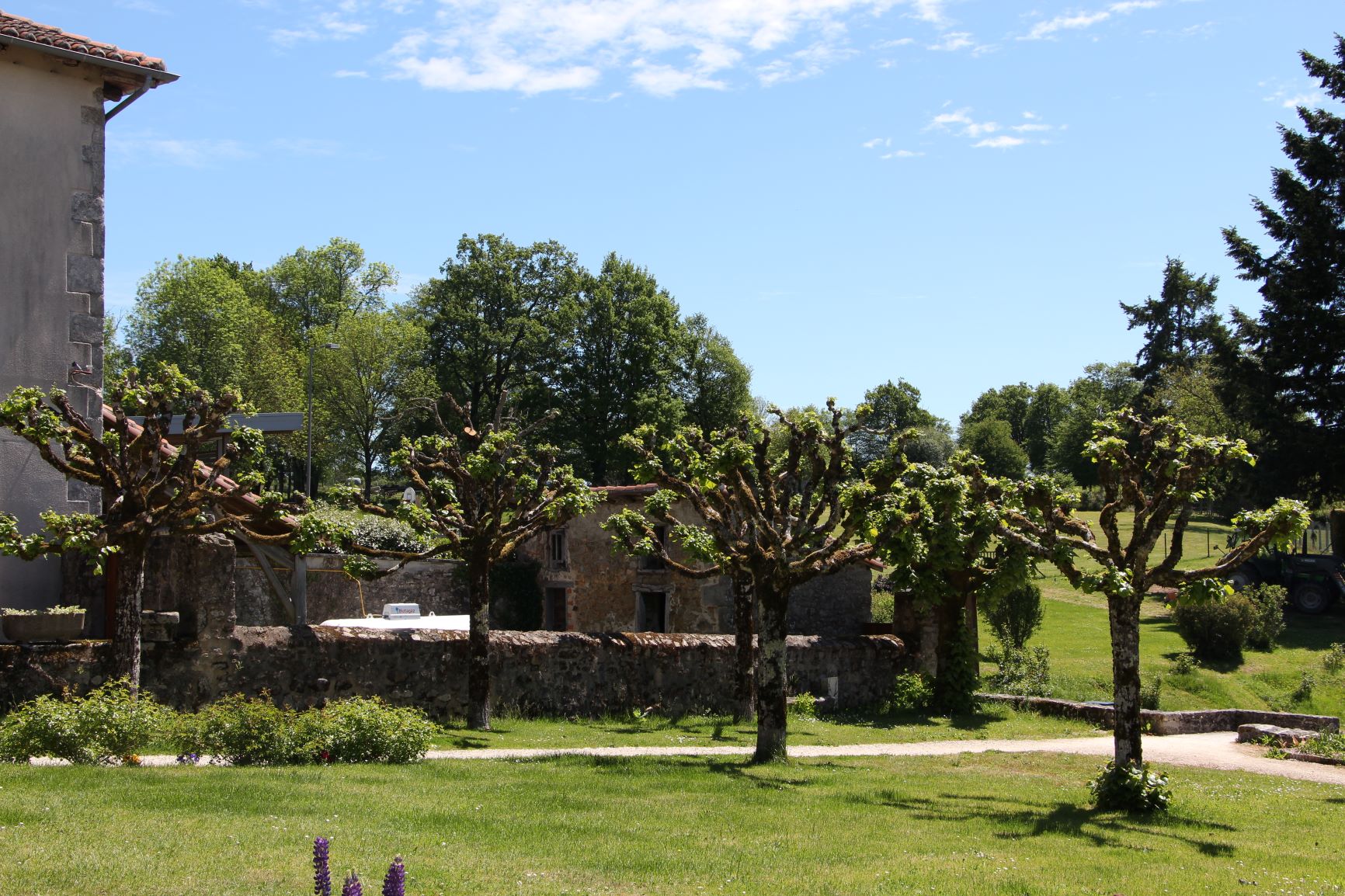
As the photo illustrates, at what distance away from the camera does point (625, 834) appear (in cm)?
995

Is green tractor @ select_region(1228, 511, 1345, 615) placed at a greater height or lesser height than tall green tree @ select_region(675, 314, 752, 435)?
lesser

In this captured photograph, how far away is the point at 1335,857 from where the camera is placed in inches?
404

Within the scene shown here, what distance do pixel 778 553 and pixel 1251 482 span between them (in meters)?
24.9

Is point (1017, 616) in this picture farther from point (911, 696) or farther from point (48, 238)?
point (48, 238)

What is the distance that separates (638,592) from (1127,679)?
65.3 feet

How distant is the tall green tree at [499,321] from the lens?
182 feet

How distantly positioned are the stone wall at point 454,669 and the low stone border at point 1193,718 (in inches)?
129

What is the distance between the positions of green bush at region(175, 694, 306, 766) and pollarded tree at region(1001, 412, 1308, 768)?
8051 millimetres

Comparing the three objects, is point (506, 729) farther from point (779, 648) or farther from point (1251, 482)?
point (1251, 482)

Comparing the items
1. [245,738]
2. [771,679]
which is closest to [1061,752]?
[771,679]

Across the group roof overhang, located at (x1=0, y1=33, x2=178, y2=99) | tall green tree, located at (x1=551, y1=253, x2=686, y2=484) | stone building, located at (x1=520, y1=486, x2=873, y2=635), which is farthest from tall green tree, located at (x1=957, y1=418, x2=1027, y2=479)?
roof overhang, located at (x1=0, y1=33, x2=178, y2=99)

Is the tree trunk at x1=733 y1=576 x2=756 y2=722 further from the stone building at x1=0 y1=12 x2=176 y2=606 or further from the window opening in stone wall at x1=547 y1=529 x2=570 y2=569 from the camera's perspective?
the window opening in stone wall at x1=547 y1=529 x2=570 y2=569

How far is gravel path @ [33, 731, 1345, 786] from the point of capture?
15.5 m

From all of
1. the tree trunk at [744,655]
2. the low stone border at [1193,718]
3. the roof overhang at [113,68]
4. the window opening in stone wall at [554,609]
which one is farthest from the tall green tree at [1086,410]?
the roof overhang at [113,68]
